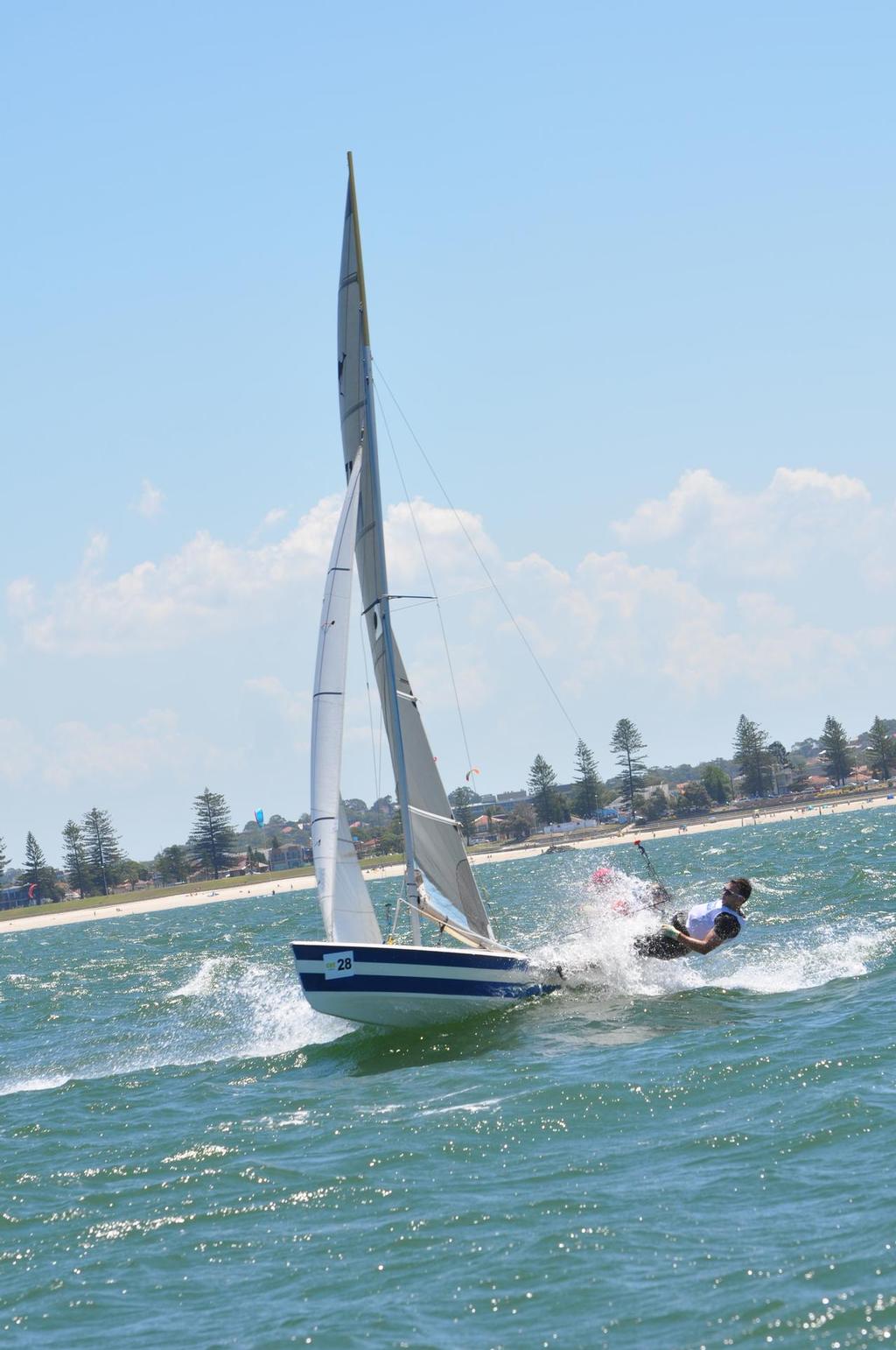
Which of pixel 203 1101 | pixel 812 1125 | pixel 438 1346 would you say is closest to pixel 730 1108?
pixel 812 1125

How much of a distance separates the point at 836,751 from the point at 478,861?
170 feet

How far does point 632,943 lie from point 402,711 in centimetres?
429

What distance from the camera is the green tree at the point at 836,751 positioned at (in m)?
154

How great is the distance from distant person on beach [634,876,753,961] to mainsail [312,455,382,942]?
366cm

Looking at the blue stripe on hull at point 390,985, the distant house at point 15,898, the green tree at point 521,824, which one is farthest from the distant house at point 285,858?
the blue stripe on hull at point 390,985

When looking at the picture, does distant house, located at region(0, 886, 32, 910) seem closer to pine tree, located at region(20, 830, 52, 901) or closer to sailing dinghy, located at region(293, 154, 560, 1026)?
pine tree, located at region(20, 830, 52, 901)

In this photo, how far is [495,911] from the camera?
4197 cm

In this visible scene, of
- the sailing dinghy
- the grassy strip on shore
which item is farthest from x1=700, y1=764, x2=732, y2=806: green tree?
the sailing dinghy

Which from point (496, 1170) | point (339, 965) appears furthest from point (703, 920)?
point (496, 1170)

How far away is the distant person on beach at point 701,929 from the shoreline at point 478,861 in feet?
283

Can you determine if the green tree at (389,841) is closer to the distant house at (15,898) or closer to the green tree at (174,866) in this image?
the green tree at (174,866)

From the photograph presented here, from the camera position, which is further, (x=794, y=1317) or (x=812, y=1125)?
(x=812, y=1125)

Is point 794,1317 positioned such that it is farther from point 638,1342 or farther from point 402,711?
point 402,711

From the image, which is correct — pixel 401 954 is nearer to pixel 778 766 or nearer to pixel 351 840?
pixel 351 840
